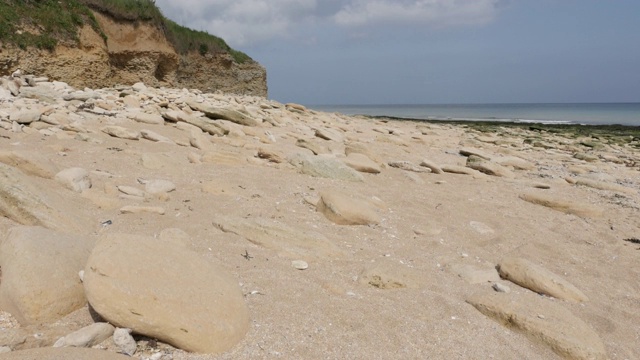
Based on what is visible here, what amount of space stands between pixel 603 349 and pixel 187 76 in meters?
16.5

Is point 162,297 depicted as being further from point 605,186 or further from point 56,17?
point 56,17

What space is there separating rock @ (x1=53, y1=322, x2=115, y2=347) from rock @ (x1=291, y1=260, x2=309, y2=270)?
1444mm

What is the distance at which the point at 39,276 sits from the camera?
2393 millimetres

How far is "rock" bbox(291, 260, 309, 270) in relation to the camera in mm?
3451

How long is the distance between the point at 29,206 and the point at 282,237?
182 centimetres

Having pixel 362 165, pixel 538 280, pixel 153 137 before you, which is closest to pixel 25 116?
pixel 153 137

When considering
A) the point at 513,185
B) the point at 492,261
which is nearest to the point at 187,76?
the point at 513,185

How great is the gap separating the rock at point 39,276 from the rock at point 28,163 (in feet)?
5.74

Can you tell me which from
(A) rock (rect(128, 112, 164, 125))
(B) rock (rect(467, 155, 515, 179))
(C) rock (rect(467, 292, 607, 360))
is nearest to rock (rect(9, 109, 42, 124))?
(A) rock (rect(128, 112, 164, 125))

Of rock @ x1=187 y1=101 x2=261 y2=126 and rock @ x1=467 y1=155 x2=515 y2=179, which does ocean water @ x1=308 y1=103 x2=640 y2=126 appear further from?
rock @ x1=187 y1=101 x2=261 y2=126

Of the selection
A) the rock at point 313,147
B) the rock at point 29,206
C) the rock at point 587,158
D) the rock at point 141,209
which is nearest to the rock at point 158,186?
the rock at point 141,209

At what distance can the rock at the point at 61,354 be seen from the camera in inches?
75.8

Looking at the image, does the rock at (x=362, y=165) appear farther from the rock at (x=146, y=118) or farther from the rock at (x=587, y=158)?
the rock at (x=587, y=158)

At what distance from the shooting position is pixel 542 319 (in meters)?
3.12
